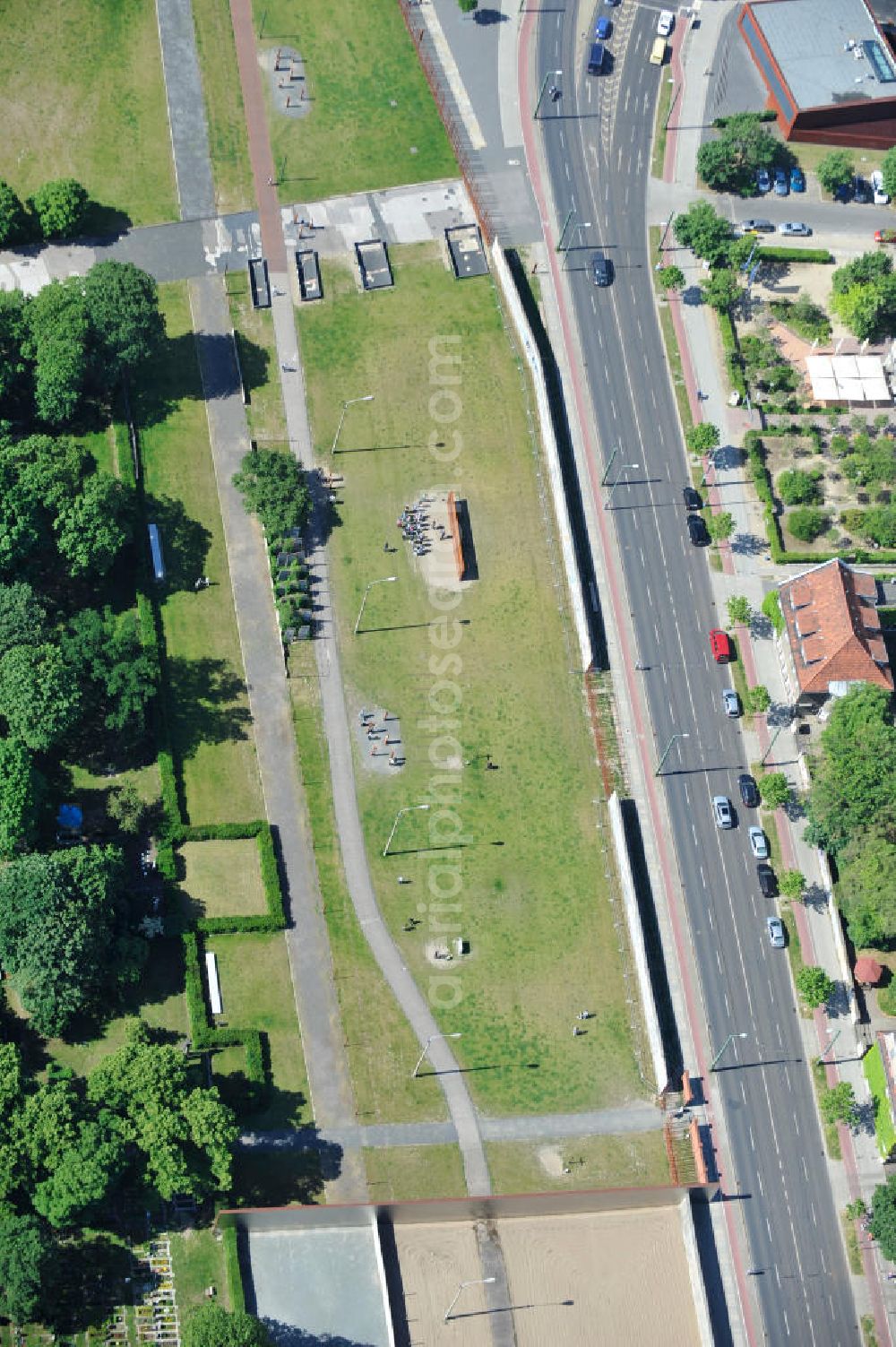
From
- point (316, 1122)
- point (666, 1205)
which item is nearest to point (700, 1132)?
point (666, 1205)

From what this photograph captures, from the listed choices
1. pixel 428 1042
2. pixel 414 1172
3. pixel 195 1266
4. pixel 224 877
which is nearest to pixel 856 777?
pixel 428 1042

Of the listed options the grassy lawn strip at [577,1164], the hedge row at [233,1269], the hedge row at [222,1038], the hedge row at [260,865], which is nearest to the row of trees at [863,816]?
the grassy lawn strip at [577,1164]

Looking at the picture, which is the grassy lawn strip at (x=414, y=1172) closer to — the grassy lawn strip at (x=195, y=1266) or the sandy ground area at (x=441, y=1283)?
the sandy ground area at (x=441, y=1283)

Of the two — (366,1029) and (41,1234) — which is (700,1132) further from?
(41,1234)

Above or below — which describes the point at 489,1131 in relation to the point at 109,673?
below

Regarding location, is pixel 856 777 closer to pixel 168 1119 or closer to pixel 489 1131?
pixel 489 1131

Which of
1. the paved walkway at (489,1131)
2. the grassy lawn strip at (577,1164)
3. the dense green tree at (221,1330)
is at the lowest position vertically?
the dense green tree at (221,1330)

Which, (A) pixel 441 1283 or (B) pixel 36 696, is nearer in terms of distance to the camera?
(A) pixel 441 1283
